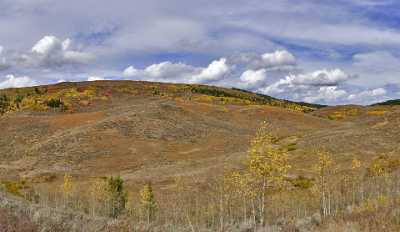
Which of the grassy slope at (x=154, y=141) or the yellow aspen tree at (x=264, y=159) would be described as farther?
the grassy slope at (x=154, y=141)

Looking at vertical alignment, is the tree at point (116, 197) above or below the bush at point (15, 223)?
below

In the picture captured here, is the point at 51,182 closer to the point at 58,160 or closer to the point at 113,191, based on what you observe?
the point at 58,160

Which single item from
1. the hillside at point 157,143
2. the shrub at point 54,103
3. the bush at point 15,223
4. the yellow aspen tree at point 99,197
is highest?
the shrub at point 54,103

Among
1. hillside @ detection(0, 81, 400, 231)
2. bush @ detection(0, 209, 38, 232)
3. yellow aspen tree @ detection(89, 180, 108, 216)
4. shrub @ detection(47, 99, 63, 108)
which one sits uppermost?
shrub @ detection(47, 99, 63, 108)

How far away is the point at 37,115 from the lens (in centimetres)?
14962

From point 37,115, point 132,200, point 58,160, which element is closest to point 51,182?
point 58,160

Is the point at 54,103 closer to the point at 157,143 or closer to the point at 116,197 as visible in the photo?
the point at 157,143

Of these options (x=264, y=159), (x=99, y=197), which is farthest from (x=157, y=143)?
(x=264, y=159)

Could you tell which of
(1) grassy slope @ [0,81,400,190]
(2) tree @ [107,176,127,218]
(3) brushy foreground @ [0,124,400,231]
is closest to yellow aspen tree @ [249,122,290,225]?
(3) brushy foreground @ [0,124,400,231]

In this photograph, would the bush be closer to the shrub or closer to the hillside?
the hillside

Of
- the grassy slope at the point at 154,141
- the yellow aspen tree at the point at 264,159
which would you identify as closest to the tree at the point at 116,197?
the grassy slope at the point at 154,141

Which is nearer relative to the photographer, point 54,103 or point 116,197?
point 116,197

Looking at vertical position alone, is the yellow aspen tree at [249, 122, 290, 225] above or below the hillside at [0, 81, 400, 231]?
above

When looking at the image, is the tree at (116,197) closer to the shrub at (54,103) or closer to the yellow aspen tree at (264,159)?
the yellow aspen tree at (264,159)
